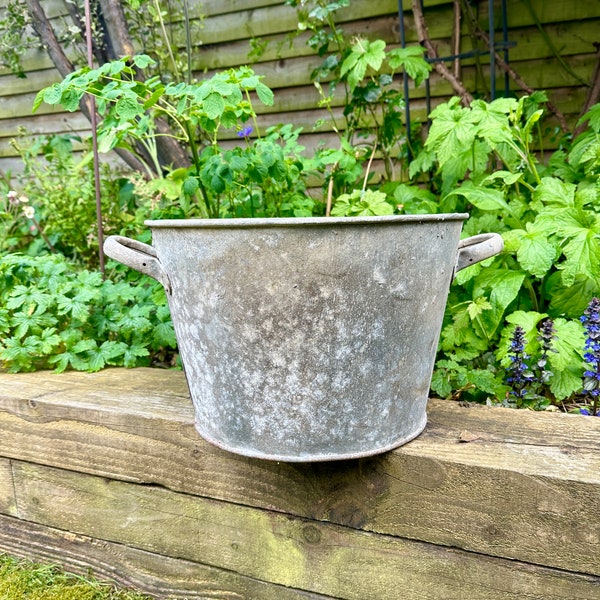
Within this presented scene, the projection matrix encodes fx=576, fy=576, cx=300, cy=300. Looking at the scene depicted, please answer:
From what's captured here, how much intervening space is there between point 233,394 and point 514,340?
2.41ft

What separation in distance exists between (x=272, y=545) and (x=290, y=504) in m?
0.12

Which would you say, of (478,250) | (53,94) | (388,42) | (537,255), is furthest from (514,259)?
(388,42)

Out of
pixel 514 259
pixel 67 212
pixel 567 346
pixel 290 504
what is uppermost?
pixel 67 212

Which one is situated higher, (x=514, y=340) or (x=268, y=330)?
(x=268, y=330)

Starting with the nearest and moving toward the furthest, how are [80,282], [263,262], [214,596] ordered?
[263,262]
[214,596]
[80,282]

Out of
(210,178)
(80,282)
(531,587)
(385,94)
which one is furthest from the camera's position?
(385,94)

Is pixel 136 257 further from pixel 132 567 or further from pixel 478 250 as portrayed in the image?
pixel 132 567

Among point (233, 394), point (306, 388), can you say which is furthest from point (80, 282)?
point (306, 388)

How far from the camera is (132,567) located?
1.43 metres

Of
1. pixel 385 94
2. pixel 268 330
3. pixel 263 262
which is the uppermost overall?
pixel 385 94

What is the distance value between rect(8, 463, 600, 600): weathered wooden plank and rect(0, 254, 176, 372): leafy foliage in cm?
35

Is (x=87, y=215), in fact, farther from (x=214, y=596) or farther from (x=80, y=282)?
(x=214, y=596)

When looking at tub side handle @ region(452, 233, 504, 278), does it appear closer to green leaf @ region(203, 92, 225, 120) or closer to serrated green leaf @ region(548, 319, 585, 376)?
serrated green leaf @ region(548, 319, 585, 376)

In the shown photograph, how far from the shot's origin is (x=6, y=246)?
297 cm
